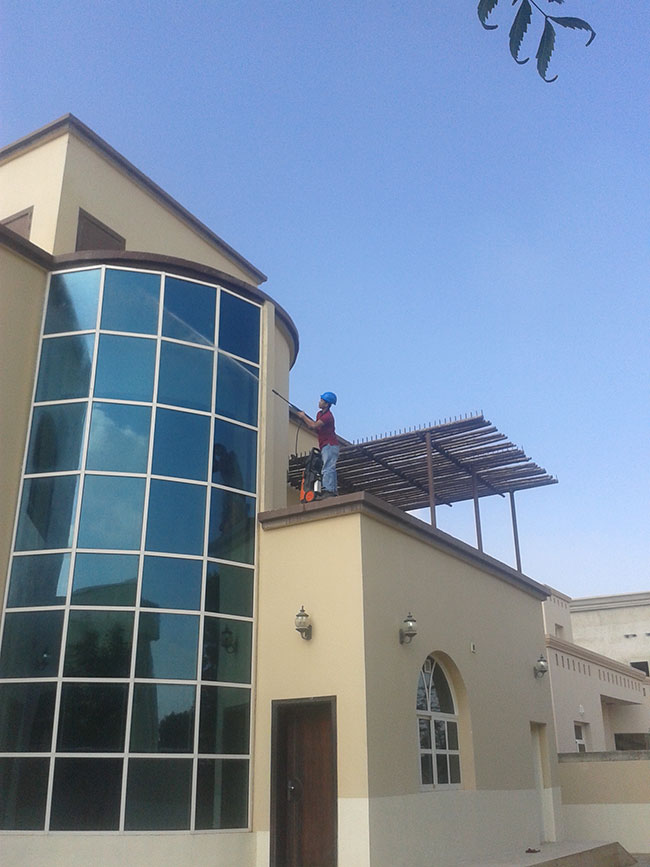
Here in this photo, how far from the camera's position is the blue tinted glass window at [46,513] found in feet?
35.7

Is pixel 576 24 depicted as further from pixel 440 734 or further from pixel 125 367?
pixel 440 734

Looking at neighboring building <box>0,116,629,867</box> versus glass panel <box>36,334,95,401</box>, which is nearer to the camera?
neighboring building <box>0,116,629,867</box>

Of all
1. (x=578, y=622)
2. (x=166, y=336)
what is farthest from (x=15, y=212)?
(x=578, y=622)

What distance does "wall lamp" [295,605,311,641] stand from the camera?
1112 cm

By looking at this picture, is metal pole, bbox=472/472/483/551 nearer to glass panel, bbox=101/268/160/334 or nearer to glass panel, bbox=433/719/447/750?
glass panel, bbox=433/719/447/750

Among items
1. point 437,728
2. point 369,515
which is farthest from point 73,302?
point 437,728

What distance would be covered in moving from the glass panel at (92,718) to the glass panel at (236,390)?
4.24 meters

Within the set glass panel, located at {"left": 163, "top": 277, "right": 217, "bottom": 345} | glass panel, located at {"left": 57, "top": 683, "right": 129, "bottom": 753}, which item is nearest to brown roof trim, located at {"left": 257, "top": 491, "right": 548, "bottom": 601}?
glass panel, located at {"left": 163, "top": 277, "right": 217, "bottom": 345}

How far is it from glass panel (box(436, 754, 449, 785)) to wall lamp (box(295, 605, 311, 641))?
2.92 metres

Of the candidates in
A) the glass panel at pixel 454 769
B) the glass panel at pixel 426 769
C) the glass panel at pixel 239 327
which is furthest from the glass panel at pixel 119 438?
the glass panel at pixel 454 769

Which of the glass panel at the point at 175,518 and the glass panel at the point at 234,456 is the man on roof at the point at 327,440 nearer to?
the glass panel at the point at 234,456

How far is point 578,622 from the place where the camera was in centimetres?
3588

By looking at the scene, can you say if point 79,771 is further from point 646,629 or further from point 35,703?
point 646,629

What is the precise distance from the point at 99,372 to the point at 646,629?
29.3 m
